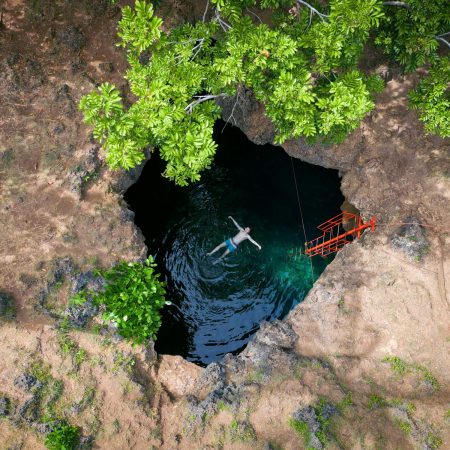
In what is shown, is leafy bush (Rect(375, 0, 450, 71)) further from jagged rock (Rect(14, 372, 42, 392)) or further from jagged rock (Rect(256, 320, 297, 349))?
jagged rock (Rect(14, 372, 42, 392))

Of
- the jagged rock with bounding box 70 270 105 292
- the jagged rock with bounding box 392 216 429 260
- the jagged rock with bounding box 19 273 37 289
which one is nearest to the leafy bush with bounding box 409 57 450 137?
the jagged rock with bounding box 392 216 429 260

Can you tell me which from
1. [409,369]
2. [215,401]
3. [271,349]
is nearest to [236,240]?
[271,349]

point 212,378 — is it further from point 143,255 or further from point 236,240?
point 236,240

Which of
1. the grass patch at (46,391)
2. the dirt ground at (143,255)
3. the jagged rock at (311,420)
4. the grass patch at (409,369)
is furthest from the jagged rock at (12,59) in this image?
the grass patch at (409,369)

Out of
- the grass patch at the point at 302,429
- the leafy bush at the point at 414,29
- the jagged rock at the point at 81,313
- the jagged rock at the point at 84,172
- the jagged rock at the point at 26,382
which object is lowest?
the jagged rock at the point at 26,382

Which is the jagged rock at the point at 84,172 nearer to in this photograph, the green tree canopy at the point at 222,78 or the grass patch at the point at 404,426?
the green tree canopy at the point at 222,78

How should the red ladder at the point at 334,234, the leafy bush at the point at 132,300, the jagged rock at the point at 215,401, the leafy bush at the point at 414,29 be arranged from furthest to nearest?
the red ladder at the point at 334,234 → the leafy bush at the point at 132,300 → the jagged rock at the point at 215,401 → the leafy bush at the point at 414,29

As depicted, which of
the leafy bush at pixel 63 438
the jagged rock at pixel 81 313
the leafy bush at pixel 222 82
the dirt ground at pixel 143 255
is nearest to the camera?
the leafy bush at pixel 222 82
